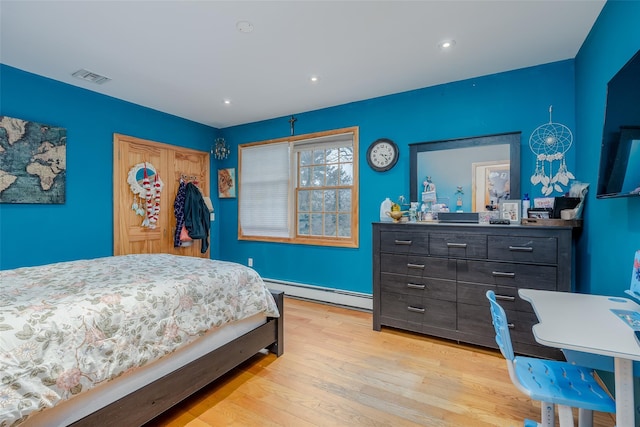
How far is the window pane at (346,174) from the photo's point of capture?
12.2 feet

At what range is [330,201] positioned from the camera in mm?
3869

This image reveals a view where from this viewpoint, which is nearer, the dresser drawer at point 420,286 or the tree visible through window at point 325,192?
the dresser drawer at point 420,286

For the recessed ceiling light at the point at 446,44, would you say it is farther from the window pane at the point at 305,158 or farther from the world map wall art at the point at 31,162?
the world map wall art at the point at 31,162

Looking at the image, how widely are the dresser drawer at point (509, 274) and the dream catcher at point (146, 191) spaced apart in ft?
11.6

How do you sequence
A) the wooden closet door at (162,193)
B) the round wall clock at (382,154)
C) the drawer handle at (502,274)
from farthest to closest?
1. the wooden closet door at (162,193)
2. the round wall clock at (382,154)
3. the drawer handle at (502,274)

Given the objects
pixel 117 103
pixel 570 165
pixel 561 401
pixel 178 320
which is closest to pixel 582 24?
pixel 570 165

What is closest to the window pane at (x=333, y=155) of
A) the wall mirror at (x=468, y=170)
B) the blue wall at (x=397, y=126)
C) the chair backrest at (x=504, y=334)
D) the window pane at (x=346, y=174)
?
the window pane at (x=346, y=174)

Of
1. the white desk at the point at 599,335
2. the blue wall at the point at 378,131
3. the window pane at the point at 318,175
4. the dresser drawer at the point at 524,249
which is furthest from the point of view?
the window pane at the point at 318,175

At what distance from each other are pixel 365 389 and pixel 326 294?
5.86ft

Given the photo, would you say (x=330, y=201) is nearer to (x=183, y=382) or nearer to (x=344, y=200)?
(x=344, y=200)

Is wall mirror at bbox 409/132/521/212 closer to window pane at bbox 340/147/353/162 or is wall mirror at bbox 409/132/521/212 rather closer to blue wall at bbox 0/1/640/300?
blue wall at bbox 0/1/640/300

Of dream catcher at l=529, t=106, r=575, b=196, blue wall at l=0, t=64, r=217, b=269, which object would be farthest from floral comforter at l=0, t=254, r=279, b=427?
dream catcher at l=529, t=106, r=575, b=196

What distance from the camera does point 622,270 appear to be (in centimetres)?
166

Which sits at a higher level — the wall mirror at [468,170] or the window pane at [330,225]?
the wall mirror at [468,170]
